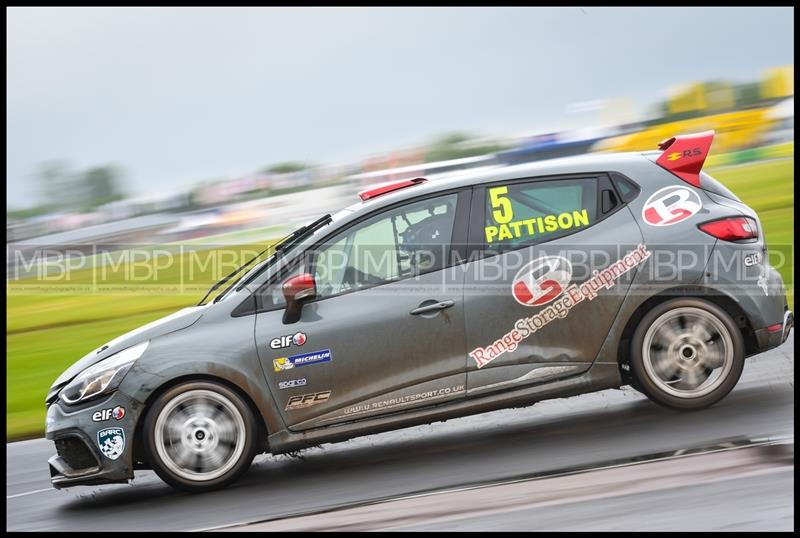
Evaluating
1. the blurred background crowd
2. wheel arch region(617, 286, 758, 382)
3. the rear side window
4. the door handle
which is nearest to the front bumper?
the door handle

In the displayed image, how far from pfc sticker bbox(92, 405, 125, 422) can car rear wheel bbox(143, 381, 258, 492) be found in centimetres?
15

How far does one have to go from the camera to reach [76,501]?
5762 mm

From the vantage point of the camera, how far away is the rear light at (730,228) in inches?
225

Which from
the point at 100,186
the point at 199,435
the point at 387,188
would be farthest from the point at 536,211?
the point at 100,186

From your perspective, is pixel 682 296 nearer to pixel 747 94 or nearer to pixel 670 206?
pixel 670 206

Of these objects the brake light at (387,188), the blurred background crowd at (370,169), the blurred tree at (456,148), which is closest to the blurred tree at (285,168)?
the blurred background crowd at (370,169)

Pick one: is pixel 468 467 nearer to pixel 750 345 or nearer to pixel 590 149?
pixel 750 345

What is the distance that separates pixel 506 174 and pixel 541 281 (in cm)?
75

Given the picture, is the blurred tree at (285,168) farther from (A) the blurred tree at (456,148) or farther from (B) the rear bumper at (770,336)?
(B) the rear bumper at (770,336)

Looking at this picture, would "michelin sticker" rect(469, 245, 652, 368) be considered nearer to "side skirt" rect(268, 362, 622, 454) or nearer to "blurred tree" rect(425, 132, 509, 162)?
"side skirt" rect(268, 362, 622, 454)

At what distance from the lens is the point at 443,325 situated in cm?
548

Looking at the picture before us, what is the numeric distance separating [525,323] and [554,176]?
3.26 ft

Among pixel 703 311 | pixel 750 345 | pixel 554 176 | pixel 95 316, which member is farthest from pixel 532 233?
pixel 95 316

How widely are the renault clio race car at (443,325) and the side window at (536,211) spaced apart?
0.03 feet
